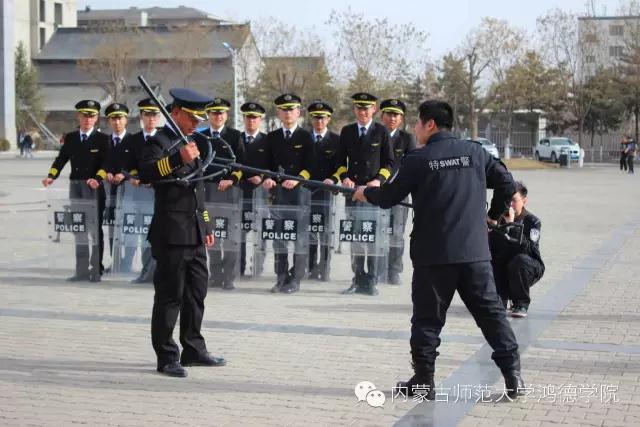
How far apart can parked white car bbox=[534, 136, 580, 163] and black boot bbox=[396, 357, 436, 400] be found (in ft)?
166

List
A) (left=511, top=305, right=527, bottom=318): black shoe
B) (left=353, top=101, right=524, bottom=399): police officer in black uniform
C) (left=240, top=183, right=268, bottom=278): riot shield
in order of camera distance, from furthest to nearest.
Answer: (left=240, top=183, right=268, bottom=278): riot shield, (left=511, top=305, right=527, bottom=318): black shoe, (left=353, top=101, right=524, bottom=399): police officer in black uniform

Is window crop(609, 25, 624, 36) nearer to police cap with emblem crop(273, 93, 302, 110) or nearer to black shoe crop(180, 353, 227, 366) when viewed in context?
police cap with emblem crop(273, 93, 302, 110)

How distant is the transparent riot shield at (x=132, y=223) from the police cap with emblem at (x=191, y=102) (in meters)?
4.39

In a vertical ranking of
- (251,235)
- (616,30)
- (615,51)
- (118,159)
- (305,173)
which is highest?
(616,30)

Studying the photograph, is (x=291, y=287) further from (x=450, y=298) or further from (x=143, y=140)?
(x=450, y=298)

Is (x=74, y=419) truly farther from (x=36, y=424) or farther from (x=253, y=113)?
(x=253, y=113)

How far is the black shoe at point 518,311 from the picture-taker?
362 inches

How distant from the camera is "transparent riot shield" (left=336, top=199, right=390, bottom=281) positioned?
1073cm

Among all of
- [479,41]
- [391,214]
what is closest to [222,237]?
[391,214]

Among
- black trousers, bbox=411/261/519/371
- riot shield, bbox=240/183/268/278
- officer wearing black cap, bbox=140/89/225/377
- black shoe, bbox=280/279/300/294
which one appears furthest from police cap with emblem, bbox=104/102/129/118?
black trousers, bbox=411/261/519/371

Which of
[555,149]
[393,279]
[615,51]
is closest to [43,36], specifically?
[615,51]

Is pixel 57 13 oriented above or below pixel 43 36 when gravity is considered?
above

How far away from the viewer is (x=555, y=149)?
57.5 meters

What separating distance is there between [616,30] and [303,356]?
218 ft
